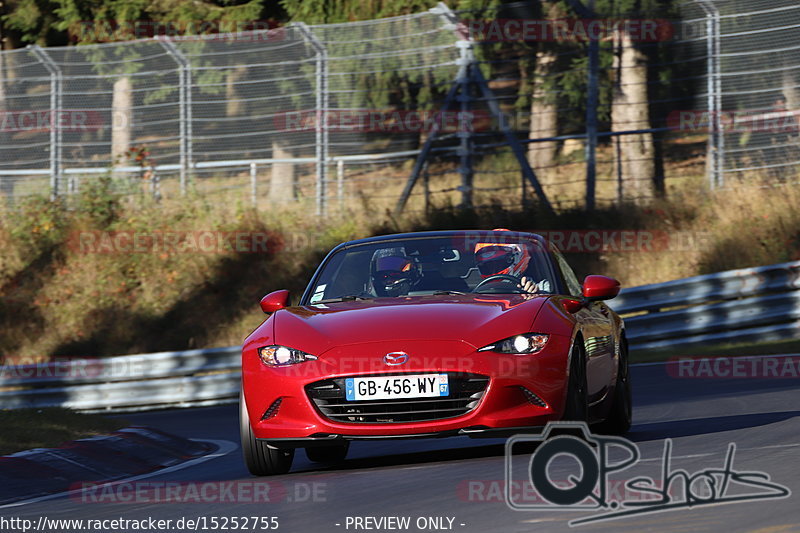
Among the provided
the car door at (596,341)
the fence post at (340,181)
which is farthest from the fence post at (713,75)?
the car door at (596,341)

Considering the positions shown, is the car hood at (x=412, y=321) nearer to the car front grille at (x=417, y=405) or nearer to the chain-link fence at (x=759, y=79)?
the car front grille at (x=417, y=405)

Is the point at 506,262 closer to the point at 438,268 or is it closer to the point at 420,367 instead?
the point at 438,268

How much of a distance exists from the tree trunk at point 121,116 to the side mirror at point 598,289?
1715 cm

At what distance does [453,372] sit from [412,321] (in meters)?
0.46

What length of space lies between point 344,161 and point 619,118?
4.46 meters

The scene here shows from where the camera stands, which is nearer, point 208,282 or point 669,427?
point 669,427

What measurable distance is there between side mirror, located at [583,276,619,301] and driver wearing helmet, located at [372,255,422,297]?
1.06 metres

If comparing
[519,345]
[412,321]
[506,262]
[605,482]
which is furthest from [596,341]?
[605,482]

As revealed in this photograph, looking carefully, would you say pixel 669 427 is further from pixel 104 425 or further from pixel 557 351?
pixel 104 425

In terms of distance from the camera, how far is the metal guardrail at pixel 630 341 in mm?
18141

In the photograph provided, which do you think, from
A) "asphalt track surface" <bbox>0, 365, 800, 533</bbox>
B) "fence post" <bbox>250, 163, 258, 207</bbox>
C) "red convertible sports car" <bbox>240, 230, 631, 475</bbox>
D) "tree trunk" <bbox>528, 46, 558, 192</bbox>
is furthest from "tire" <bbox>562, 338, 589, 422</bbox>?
"fence post" <bbox>250, 163, 258, 207</bbox>

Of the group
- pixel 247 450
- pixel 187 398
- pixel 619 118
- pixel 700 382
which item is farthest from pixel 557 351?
pixel 619 118

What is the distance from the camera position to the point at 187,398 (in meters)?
17.9

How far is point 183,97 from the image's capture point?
25188 mm
